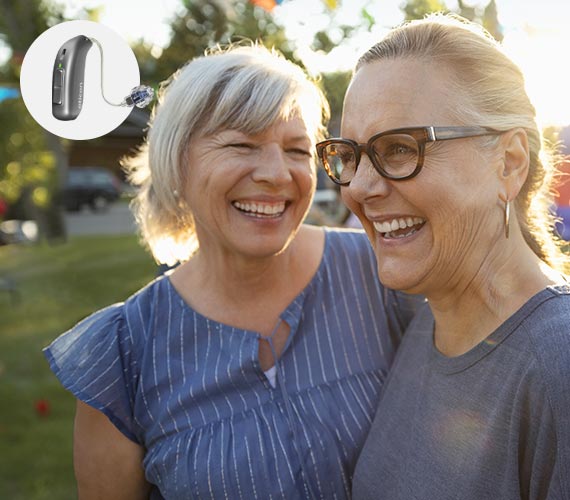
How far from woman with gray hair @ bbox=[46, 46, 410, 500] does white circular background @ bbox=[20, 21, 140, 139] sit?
1.44ft

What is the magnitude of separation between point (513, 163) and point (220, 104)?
1050mm

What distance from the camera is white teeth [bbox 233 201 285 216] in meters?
2.27

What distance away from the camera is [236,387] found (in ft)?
6.98

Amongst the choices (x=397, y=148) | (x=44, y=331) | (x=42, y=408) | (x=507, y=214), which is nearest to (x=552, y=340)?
(x=507, y=214)

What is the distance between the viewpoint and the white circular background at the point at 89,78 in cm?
178

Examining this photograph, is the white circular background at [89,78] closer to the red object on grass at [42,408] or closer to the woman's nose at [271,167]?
the woman's nose at [271,167]

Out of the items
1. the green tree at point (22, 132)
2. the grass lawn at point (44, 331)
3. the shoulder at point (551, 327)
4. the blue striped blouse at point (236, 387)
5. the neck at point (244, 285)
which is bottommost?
the grass lawn at point (44, 331)

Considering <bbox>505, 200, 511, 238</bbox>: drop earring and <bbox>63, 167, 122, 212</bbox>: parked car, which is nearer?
<bbox>505, 200, 511, 238</bbox>: drop earring

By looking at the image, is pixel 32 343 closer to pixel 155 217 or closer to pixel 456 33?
pixel 155 217

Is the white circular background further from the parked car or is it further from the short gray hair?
the parked car

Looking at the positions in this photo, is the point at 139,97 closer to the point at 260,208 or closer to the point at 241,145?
the point at 241,145

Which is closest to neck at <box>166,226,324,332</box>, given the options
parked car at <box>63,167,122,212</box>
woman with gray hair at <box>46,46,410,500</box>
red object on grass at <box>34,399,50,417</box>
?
woman with gray hair at <box>46,46,410,500</box>

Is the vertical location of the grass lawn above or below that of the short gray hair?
below

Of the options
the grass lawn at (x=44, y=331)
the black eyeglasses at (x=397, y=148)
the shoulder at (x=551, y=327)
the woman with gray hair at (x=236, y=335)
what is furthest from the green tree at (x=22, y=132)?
the shoulder at (x=551, y=327)
